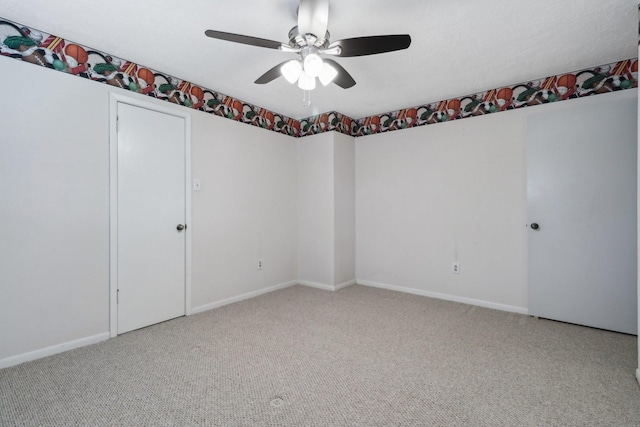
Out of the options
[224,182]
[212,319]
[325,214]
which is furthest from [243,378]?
[325,214]

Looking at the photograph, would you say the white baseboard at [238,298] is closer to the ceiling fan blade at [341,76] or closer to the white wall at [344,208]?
the white wall at [344,208]

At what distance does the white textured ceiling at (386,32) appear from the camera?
1931 millimetres

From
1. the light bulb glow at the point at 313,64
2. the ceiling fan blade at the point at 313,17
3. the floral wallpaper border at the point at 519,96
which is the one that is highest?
the floral wallpaper border at the point at 519,96

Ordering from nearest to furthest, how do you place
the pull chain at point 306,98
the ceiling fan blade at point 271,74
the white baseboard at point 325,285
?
the ceiling fan blade at point 271,74
the pull chain at point 306,98
the white baseboard at point 325,285

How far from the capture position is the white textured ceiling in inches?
76.0

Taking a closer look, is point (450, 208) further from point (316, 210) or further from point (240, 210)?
point (240, 210)

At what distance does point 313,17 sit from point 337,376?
214cm

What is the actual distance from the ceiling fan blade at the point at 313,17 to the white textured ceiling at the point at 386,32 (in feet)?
0.70

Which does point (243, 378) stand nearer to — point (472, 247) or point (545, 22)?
point (472, 247)

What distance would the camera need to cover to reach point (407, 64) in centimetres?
268

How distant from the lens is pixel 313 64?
5.96 ft

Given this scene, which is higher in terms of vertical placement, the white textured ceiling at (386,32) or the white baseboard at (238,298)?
the white textured ceiling at (386,32)

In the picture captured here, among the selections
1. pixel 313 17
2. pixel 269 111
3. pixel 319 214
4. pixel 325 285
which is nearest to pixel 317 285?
pixel 325 285

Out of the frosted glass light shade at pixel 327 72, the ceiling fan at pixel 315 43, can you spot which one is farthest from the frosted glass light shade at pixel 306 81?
the frosted glass light shade at pixel 327 72
